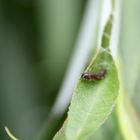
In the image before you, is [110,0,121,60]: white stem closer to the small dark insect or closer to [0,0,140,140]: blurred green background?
the small dark insect

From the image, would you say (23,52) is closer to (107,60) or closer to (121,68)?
(121,68)

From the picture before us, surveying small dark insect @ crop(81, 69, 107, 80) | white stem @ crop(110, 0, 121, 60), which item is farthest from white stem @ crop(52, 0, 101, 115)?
small dark insect @ crop(81, 69, 107, 80)

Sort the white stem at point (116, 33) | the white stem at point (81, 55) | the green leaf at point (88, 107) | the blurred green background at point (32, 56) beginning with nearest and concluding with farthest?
the green leaf at point (88, 107) < the white stem at point (116, 33) < the white stem at point (81, 55) < the blurred green background at point (32, 56)

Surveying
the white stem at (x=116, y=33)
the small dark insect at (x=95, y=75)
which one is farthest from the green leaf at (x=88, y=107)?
the white stem at (x=116, y=33)

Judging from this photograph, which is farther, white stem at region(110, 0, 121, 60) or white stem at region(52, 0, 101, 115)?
white stem at region(52, 0, 101, 115)

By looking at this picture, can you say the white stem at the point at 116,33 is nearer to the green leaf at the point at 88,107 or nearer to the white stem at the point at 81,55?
the white stem at the point at 81,55

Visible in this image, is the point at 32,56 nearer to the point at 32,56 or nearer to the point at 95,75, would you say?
the point at 32,56
